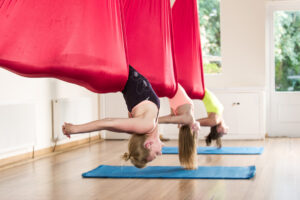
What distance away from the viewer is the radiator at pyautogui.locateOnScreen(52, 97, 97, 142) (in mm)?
6301

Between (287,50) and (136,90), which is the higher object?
(287,50)

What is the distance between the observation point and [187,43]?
4.67 metres

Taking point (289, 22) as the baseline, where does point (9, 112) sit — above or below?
below

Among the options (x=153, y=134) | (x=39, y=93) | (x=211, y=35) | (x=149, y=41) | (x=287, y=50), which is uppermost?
(x=211, y=35)

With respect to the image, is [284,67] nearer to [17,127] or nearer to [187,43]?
[187,43]

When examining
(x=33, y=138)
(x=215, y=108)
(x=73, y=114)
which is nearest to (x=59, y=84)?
(x=73, y=114)

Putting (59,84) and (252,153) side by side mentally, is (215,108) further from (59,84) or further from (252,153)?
(59,84)

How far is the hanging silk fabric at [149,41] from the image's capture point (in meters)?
3.62

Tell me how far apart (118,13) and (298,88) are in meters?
5.57

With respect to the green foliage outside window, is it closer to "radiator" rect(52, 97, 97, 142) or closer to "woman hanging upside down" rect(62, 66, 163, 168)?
"radiator" rect(52, 97, 97, 142)

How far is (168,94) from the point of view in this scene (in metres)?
3.73

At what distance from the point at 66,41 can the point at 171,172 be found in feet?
7.88

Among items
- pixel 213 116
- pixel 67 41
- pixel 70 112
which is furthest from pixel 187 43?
pixel 70 112

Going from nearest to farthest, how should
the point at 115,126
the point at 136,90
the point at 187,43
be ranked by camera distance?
the point at 115,126 < the point at 136,90 < the point at 187,43
